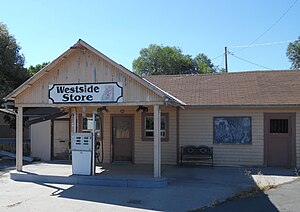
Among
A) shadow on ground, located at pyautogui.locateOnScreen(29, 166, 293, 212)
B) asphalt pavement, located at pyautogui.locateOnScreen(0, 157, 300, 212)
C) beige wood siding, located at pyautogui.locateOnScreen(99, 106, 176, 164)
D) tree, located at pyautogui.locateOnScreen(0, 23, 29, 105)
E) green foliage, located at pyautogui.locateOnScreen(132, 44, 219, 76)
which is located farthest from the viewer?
green foliage, located at pyautogui.locateOnScreen(132, 44, 219, 76)

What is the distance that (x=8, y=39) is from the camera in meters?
28.0

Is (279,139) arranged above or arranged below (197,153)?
above

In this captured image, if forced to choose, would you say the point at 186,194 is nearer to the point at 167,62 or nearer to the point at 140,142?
the point at 140,142

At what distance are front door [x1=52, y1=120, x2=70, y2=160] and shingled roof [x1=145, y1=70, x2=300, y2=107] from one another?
5.35 m

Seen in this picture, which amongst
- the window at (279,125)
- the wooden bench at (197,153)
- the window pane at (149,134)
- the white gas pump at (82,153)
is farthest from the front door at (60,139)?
the window at (279,125)

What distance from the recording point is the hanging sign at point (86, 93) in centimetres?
1252

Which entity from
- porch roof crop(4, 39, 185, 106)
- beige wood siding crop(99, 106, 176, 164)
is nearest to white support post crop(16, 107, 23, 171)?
porch roof crop(4, 39, 185, 106)

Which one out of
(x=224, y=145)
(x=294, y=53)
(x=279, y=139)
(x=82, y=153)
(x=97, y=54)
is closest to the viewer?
(x=97, y=54)

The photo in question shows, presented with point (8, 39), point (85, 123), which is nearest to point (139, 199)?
point (85, 123)

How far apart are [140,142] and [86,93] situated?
521 cm

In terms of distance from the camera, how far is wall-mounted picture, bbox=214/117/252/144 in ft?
52.7

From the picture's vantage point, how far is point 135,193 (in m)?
10.7

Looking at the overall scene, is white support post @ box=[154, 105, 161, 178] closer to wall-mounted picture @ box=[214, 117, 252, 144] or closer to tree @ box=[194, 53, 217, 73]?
wall-mounted picture @ box=[214, 117, 252, 144]

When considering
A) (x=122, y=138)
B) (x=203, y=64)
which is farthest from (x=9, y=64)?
(x=203, y=64)
